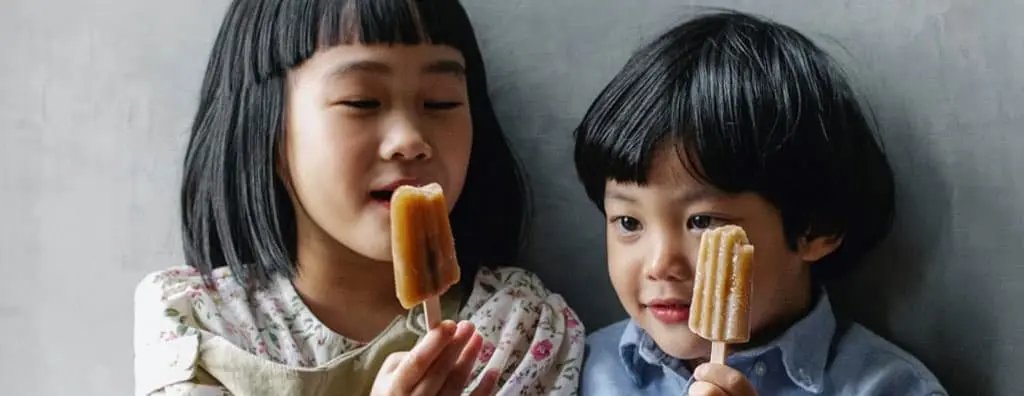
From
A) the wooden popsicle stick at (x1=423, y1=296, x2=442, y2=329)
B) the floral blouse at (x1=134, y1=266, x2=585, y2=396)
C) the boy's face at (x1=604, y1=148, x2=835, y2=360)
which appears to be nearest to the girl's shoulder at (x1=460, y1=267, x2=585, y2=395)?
the floral blouse at (x1=134, y1=266, x2=585, y2=396)

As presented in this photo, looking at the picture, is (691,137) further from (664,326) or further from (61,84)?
(61,84)

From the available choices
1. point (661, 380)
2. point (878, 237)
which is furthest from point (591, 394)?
point (878, 237)

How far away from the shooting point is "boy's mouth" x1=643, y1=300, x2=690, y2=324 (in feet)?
3.75

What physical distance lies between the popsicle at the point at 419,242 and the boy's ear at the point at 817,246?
375mm

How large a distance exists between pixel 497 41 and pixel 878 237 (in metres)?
0.48

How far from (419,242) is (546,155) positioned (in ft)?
1.40

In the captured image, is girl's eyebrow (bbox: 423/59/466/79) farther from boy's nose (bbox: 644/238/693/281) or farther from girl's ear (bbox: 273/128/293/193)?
boy's nose (bbox: 644/238/693/281)

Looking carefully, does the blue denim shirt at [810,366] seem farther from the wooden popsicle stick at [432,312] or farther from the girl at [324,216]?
the wooden popsicle stick at [432,312]

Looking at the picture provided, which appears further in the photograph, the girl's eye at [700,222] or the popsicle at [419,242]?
the girl's eye at [700,222]

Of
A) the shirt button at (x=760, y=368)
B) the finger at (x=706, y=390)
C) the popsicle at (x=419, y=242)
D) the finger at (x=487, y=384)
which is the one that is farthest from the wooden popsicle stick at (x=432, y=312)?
the shirt button at (x=760, y=368)

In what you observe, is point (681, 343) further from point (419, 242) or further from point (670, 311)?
point (419, 242)

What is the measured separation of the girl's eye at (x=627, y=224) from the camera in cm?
116

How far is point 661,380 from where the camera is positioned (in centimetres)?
126

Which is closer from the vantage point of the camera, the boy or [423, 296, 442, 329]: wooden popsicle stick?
[423, 296, 442, 329]: wooden popsicle stick
